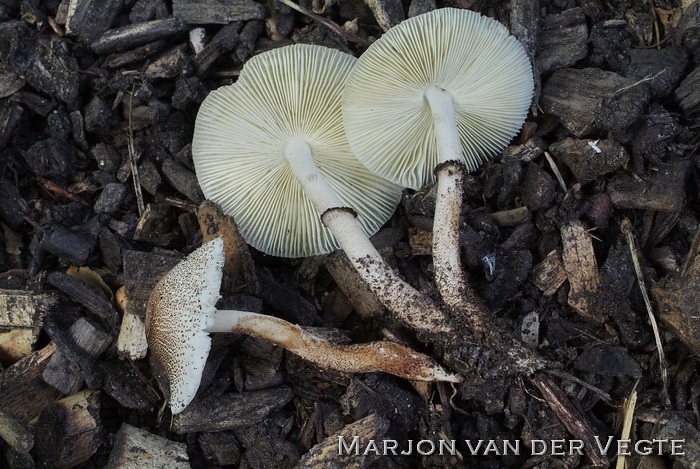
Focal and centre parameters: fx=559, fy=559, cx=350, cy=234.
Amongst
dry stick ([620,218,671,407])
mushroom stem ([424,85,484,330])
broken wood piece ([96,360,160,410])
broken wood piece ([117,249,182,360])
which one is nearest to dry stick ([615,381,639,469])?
dry stick ([620,218,671,407])

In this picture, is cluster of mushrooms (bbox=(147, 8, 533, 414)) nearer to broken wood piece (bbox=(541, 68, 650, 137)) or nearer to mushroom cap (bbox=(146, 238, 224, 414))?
mushroom cap (bbox=(146, 238, 224, 414))

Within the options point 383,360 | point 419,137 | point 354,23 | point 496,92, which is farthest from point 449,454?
point 354,23

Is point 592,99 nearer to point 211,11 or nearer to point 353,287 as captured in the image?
point 353,287

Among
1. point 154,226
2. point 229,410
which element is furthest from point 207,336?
point 154,226

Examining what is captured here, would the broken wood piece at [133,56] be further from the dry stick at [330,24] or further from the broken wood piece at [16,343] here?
the broken wood piece at [16,343]

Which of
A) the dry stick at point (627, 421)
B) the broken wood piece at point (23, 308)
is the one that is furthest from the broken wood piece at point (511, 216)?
the broken wood piece at point (23, 308)

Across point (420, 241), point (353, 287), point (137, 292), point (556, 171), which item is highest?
point (556, 171)
